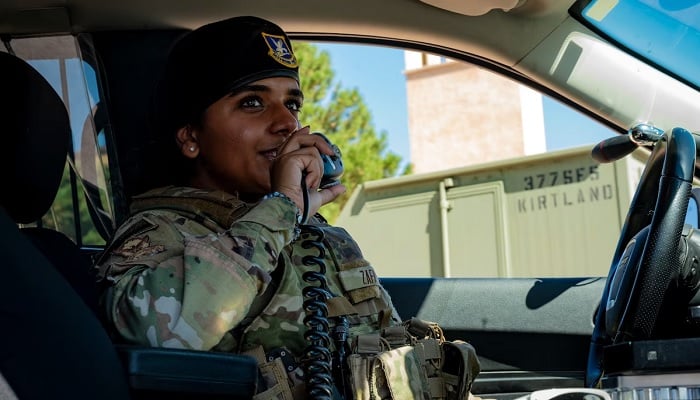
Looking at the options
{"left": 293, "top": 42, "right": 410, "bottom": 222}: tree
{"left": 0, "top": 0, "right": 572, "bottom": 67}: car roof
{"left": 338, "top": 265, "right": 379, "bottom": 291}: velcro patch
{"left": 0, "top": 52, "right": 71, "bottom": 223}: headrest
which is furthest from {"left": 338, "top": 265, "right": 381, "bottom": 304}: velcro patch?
{"left": 293, "top": 42, "right": 410, "bottom": 222}: tree

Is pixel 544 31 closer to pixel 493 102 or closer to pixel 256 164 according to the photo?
pixel 256 164

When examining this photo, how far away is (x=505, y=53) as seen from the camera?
2.32 metres

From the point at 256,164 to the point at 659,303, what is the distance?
Answer: 80cm

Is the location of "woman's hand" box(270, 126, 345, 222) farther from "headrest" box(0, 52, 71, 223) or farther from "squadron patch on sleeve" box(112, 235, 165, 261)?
"headrest" box(0, 52, 71, 223)

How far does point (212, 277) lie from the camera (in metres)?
1.45

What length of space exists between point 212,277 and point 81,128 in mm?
947

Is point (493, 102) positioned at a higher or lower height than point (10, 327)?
higher

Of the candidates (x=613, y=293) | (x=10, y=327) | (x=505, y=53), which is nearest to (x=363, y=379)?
(x=613, y=293)

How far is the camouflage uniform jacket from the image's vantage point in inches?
56.5

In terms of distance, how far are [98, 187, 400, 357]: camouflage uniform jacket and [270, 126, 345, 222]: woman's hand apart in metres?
0.06

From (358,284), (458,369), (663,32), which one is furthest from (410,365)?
(663,32)

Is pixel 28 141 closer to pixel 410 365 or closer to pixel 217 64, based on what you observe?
pixel 217 64

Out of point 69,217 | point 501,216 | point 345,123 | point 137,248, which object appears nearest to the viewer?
point 137,248

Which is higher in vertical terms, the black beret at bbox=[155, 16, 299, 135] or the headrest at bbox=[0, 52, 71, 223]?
the black beret at bbox=[155, 16, 299, 135]
